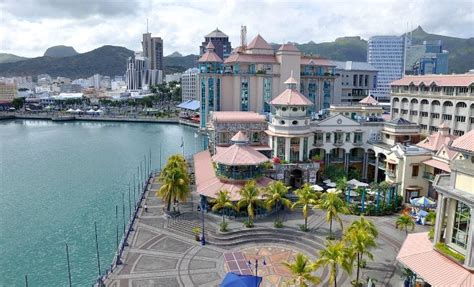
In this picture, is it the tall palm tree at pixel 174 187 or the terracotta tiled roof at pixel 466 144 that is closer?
the terracotta tiled roof at pixel 466 144

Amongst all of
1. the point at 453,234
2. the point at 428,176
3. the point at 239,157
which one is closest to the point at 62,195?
the point at 239,157

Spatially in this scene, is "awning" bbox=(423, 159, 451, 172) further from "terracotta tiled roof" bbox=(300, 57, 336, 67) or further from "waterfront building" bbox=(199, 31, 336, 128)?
"terracotta tiled roof" bbox=(300, 57, 336, 67)

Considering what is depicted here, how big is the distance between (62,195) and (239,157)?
29.0m

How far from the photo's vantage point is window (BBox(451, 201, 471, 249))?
75.6 ft

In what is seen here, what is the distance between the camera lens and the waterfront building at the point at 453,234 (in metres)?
22.1

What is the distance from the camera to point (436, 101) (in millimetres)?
63375

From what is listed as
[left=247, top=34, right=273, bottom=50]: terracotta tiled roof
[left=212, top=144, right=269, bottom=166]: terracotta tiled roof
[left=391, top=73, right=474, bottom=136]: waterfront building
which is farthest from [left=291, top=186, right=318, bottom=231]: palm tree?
[left=247, top=34, right=273, bottom=50]: terracotta tiled roof

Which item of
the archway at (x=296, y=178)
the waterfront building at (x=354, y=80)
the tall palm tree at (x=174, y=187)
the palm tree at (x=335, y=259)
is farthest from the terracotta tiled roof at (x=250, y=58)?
the palm tree at (x=335, y=259)

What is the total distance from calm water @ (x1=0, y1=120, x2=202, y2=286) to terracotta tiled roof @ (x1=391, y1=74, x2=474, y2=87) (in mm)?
49707

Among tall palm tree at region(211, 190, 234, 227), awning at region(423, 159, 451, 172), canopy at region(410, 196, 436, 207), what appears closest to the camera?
tall palm tree at region(211, 190, 234, 227)

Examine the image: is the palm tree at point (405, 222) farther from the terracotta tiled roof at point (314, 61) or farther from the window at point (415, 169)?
the terracotta tiled roof at point (314, 61)

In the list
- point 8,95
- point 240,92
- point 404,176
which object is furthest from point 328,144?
point 8,95

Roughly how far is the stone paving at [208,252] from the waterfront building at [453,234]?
5338mm

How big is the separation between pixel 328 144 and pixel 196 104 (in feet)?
335
